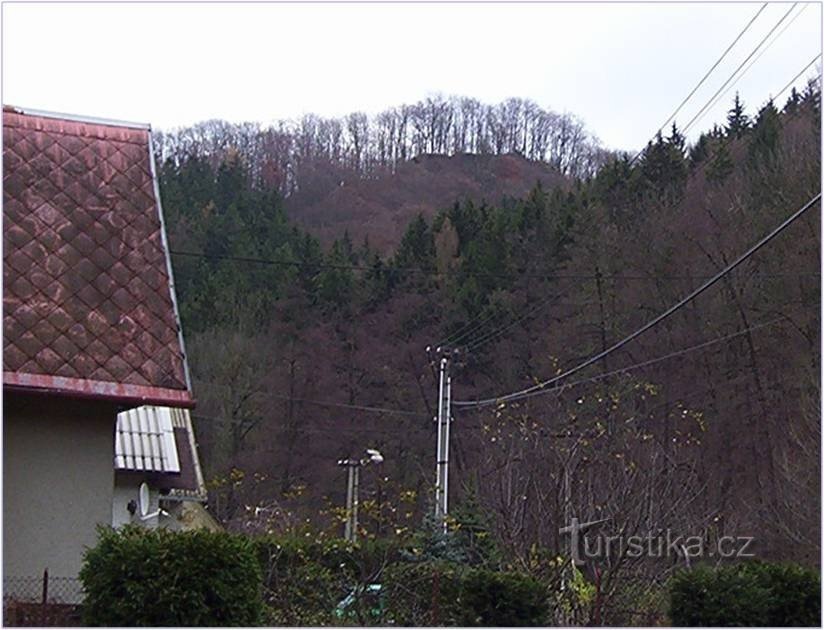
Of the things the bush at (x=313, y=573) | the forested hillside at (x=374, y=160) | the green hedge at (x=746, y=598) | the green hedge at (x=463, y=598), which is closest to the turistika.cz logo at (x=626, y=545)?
the green hedge at (x=463, y=598)

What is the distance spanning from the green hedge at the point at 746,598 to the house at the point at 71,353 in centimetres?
518

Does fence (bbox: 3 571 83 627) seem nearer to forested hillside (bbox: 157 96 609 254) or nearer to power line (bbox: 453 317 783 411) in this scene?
power line (bbox: 453 317 783 411)

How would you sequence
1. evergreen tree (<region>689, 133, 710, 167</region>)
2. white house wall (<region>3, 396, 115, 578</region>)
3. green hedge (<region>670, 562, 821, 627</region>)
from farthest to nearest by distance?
evergreen tree (<region>689, 133, 710, 167</region>)
green hedge (<region>670, 562, 821, 627</region>)
white house wall (<region>3, 396, 115, 578</region>)

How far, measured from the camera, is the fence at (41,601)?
306 inches

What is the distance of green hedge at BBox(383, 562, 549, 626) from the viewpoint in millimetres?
11227

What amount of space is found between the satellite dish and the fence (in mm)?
8175

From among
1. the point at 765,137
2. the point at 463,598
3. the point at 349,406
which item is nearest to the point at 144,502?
the point at 463,598

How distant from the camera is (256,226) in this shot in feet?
144

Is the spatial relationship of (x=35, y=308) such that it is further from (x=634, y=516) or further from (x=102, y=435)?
(x=634, y=516)

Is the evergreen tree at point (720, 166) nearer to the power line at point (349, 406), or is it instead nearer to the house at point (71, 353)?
the power line at point (349, 406)

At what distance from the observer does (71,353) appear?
778cm

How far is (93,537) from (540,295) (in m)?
29.3

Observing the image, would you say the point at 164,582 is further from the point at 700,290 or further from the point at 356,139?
the point at 356,139

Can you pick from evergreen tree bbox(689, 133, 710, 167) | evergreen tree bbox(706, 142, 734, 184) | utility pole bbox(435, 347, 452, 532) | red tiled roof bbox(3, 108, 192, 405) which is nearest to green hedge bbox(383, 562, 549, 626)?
red tiled roof bbox(3, 108, 192, 405)
